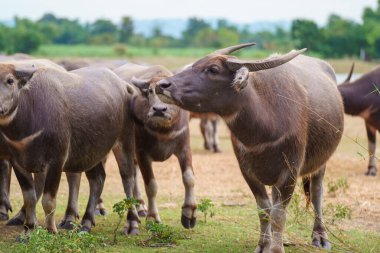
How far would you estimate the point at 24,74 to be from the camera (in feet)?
24.3

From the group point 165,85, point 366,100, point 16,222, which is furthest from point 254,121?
point 366,100

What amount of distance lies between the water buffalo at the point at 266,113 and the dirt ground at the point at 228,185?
1.16m

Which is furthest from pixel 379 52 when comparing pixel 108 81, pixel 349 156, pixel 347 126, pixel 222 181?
pixel 108 81

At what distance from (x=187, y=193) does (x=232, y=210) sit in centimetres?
138

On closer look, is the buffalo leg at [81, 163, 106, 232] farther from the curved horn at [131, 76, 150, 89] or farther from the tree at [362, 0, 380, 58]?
the tree at [362, 0, 380, 58]

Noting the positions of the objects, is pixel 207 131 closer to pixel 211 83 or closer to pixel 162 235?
pixel 162 235

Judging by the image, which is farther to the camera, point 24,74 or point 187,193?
point 187,193

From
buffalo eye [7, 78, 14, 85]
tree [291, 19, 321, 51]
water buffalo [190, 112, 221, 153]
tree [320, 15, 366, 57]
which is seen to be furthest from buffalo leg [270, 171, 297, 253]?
tree [320, 15, 366, 57]

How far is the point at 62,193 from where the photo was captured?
1162cm

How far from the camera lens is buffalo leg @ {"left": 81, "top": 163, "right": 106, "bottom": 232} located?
28.7 ft

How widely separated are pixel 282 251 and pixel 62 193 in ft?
16.7

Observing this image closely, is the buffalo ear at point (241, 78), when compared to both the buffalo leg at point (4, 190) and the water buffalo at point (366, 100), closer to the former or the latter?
the buffalo leg at point (4, 190)

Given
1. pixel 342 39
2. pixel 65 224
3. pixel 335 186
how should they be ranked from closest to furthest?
pixel 65 224, pixel 335 186, pixel 342 39

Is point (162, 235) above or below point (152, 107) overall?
below
